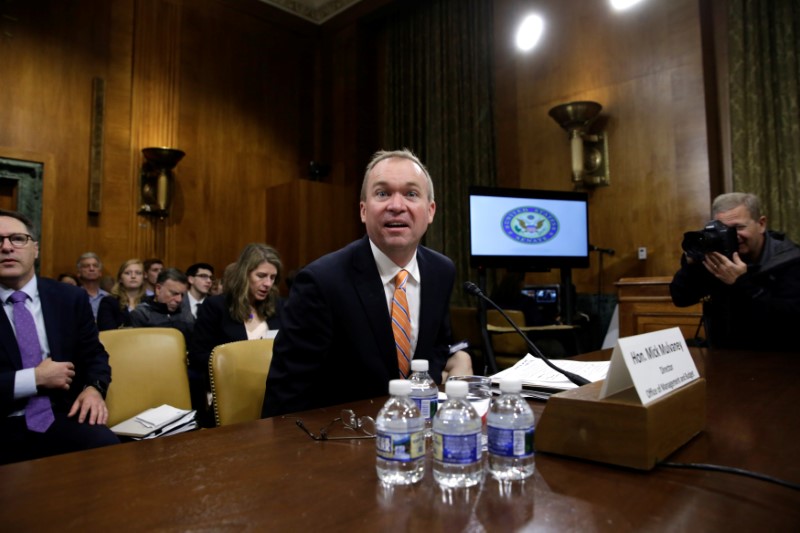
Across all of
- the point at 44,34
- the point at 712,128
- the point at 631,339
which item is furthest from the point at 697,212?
the point at 44,34

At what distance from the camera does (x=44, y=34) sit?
17.4 ft

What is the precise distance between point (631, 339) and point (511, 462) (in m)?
0.26

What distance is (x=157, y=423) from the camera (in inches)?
69.1

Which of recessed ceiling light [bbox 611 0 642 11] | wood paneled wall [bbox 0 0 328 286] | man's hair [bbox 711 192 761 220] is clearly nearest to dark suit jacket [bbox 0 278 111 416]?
Result: man's hair [bbox 711 192 761 220]

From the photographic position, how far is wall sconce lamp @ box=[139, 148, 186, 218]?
5.71 m

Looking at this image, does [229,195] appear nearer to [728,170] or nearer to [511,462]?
[728,170]

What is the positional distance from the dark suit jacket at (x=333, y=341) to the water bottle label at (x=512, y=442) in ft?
2.22

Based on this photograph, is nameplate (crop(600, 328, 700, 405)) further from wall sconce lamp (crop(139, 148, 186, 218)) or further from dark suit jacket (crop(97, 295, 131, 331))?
wall sconce lamp (crop(139, 148, 186, 218))

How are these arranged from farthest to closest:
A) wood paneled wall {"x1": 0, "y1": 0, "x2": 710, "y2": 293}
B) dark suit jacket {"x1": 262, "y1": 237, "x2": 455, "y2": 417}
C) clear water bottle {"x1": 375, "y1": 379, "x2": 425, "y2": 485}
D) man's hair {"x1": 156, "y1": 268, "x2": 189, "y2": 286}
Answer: wood paneled wall {"x1": 0, "y1": 0, "x2": 710, "y2": 293} < man's hair {"x1": 156, "y1": 268, "x2": 189, "y2": 286} < dark suit jacket {"x1": 262, "y1": 237, "x2": 455, "y2": 417} < clear water bottle {"x1": 375, "y1": 379, "x2": 425, "y2": 485}

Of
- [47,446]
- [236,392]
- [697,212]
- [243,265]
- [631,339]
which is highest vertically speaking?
[697,212]

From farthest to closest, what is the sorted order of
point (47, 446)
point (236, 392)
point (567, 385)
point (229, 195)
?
point (229, 195) < point (47, 446) < point (236, 392) < point (567, 385)

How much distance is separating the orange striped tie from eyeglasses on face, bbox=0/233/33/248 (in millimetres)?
1372

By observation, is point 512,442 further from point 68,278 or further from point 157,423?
point 68,278

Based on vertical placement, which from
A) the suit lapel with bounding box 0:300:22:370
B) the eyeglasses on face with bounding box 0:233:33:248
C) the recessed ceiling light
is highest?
the recessed ceiling light
